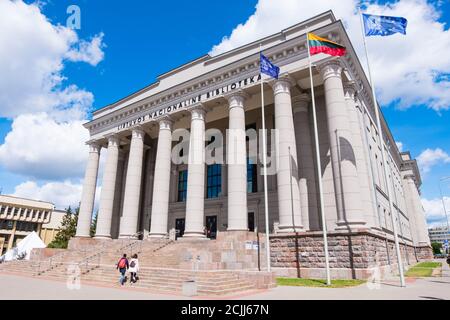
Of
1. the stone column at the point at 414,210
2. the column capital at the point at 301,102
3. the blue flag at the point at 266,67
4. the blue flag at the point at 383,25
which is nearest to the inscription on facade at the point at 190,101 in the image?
the column capital at the point at 301,102

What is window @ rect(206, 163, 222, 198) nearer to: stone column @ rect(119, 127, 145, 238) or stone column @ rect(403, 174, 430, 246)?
stone column @ rect(119, 127, 145, 238)

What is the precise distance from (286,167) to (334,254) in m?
6.70

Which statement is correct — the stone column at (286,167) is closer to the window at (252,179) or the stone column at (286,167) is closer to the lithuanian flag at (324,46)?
the lithuanian flag at (324,46)

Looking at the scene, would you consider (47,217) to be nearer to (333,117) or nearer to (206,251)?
(206,251)

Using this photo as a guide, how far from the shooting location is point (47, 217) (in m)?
82.5

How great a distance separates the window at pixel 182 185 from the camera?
36531 mm

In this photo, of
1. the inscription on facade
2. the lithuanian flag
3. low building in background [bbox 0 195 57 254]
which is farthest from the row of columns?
low building in background [bbox 0 195 57 254]

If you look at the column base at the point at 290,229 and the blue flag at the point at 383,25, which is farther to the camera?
the column base at the point at 290,229

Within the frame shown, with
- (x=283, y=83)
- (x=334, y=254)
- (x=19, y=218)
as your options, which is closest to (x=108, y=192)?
(x=283, y=83)

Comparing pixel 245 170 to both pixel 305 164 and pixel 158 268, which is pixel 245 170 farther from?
pixel 158 268

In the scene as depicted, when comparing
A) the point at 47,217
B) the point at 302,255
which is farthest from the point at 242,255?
the point at 47,217

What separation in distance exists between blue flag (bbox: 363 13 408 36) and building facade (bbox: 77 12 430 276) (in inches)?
191
